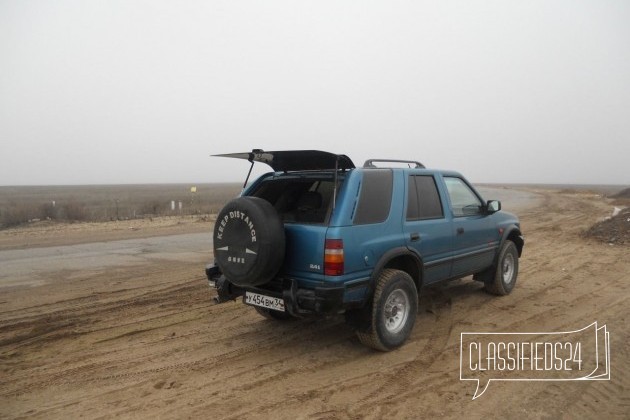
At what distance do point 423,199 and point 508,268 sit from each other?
2.59 metres

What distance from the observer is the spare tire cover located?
13.1 feet

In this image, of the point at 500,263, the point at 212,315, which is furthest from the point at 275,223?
the point at 500,263

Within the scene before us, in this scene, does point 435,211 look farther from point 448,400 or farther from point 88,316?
point 88,316

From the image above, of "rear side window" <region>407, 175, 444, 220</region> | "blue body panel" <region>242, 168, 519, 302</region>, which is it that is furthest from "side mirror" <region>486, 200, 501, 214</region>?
"rear side window" <region>407, 175, 444, 220</region>

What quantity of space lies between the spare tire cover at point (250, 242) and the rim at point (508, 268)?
13.2 ft

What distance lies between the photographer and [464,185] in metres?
5.93

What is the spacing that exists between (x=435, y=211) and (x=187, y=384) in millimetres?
3177

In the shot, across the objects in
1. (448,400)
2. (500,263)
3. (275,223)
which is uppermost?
(275,223)

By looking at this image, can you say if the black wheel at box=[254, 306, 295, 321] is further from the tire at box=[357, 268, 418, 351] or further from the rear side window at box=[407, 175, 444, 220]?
the rear side window at box=[407, 175, 444, 220]

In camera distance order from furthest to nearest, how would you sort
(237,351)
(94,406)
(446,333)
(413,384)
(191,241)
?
(191,241), (446,333), (237,351), (413,384), (94,406)

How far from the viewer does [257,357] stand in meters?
4.45

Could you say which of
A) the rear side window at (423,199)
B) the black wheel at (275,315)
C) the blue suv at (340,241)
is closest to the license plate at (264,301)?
the blue suv at (340,241)

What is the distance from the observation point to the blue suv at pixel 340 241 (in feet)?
13.1

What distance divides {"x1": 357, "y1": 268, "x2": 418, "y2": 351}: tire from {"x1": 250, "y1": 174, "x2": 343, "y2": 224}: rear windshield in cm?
89
